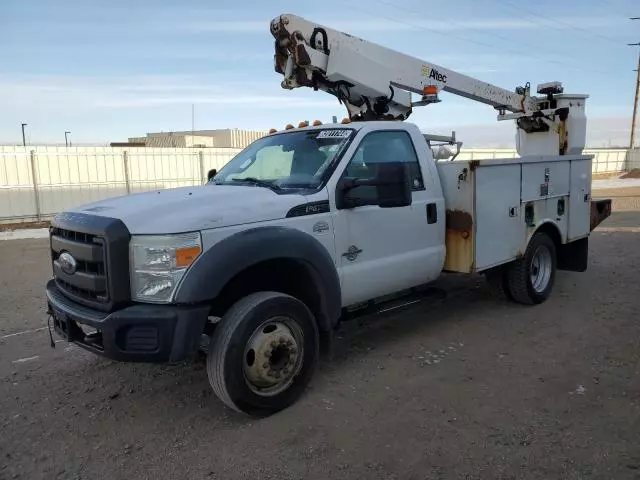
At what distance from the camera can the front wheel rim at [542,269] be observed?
21.0 feet

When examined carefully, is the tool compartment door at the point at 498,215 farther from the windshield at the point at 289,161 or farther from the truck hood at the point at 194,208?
the truck hood at the point at 194,208

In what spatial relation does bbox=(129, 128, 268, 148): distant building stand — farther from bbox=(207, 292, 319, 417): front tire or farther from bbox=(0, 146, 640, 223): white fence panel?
bbox=(207, 292, 319, 417): front tire

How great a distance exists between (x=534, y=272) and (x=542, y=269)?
0.14m

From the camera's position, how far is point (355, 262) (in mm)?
4352

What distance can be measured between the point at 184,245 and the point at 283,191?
3.42 feet

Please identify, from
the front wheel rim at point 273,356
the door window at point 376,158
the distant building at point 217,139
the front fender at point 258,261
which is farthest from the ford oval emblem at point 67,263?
the distant building at point 217,139

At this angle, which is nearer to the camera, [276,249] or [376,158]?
[276,249]

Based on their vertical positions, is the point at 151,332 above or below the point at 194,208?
below

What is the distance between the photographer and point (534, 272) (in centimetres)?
643

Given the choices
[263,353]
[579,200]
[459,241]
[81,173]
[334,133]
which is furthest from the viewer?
[81,173]

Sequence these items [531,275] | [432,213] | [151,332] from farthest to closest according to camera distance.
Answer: [531,275] → [432,213] → [151,332]

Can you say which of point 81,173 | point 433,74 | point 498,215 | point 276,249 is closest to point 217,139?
point 81,173

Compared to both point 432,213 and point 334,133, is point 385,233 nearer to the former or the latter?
point 432,213

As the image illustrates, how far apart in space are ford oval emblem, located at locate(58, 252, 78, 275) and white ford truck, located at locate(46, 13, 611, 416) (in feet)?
0.04
